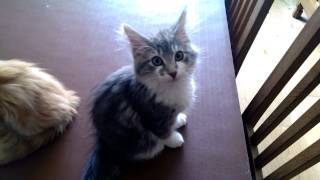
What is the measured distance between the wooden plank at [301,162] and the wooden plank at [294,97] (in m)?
0.11

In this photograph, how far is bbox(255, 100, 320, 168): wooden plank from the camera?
77 cm

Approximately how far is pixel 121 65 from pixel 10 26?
0.46 metres

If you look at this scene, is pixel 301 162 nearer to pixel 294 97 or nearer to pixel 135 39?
pixel 294 97

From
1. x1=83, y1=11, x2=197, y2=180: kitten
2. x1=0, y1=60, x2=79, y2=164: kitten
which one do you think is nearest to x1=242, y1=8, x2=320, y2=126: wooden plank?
x1=83, y1=11, x2=197, y2=180: kitten

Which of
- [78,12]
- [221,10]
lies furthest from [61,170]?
[221,10]

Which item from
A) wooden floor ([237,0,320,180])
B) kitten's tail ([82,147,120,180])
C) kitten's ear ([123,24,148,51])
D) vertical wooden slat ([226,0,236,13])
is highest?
kitten's ear ([123,24,148,51])

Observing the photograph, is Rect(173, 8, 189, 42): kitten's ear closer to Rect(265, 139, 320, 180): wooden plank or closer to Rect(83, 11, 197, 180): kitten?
Rect(83, 11, 197, 180): kitten

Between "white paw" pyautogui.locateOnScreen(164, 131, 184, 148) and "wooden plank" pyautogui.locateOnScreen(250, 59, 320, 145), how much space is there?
27 centimetres

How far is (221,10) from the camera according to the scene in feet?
4.32

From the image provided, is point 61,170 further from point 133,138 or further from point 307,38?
point 307,38

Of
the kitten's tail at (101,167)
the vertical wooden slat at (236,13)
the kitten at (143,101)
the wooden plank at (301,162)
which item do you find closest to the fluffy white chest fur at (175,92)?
the kitten at (143,101)

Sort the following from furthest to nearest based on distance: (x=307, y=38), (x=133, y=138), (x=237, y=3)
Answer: (x=237, y=3) < (x=133, y=138) < (x=307, y=38)

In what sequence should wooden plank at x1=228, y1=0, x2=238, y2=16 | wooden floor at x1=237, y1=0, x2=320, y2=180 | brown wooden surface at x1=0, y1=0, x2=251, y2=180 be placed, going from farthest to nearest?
wooden floor at x1=237, y1=0, x2=320, y2=180
wooden plank at x1=228, y1=0, x2=238, y2=16
brown wooden surface at x1=0, y1=0, x2=251, y2=180

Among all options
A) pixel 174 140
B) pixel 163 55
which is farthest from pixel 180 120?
pixel 163 55
